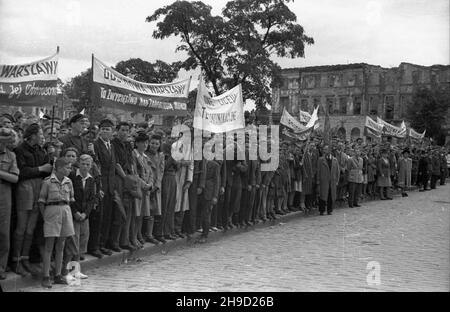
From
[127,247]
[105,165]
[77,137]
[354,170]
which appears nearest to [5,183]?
[77,137]

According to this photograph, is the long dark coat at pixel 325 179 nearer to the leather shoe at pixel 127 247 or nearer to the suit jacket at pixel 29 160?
the leather shoe at pixel 127 247

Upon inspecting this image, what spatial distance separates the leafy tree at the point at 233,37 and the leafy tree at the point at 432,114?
2774 centimetres

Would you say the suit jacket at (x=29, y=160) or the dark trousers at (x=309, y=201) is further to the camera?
the dark trousers at (x=309, y=201)

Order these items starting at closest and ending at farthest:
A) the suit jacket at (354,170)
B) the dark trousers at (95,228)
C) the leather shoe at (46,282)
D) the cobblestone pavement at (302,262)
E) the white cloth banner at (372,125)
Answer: the leather shoe at (46,282), the cobblestone pavement at (302,262), the dark trousers at (95,228), the suit jacket at (354,170), the white cloth banner at (372,125)

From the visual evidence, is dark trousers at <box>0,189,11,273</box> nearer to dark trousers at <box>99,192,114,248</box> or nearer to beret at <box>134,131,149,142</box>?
dark trousers at <box>99,192,114,248</box>

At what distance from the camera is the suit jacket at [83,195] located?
7266 millimetres

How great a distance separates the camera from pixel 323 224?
13438 millimetres

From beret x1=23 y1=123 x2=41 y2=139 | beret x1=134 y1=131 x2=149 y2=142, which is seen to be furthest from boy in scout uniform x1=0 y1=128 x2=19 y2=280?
beret x1=134 y1=131 x2=149 y2=142

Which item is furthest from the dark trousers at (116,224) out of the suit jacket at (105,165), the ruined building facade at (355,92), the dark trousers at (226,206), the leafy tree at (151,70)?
the ruined building facade at (355,92)

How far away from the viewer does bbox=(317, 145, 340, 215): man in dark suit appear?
1540 centimetres

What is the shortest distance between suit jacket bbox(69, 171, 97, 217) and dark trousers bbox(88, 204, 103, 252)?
1.41 ft

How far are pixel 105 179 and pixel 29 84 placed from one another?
1.93 metres

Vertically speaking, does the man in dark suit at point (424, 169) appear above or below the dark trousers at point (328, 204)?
above

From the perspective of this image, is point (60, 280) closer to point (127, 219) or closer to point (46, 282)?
point (46, 282)
